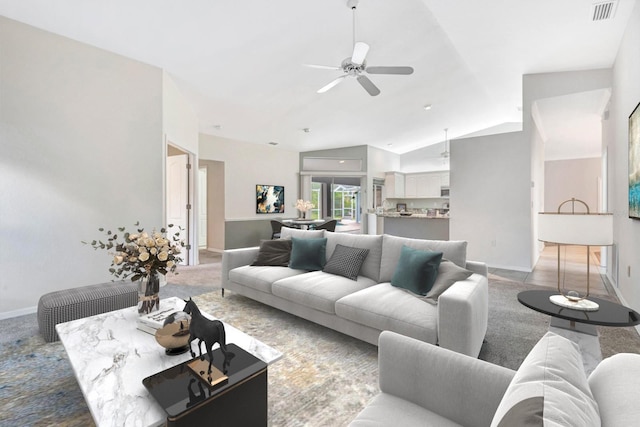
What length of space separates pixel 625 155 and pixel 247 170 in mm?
6578

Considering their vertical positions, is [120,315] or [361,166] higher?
[361,166]

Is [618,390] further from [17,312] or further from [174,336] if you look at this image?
[17,312]

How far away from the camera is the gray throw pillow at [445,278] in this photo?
2.32 metres

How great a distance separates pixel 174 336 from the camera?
1.57 m

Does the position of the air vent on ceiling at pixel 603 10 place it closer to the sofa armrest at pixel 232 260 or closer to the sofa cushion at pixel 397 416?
the sofa cushion at pixel 397 416

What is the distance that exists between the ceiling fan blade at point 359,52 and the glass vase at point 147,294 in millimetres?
2784

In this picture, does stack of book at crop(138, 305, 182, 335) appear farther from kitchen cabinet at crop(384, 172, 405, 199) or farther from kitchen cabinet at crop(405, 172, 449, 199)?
kitchen cabinet at crop(405, 172, 449, 199)

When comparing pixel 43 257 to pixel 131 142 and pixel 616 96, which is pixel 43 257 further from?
pixel 616 96

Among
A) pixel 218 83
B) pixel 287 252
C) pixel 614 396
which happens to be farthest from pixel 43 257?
pixel 614 396

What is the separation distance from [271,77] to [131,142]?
2.13m

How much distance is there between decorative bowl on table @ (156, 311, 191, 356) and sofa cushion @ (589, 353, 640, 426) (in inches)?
64.6

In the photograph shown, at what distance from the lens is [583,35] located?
3574mm

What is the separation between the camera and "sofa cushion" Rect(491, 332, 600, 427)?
0.60 metres

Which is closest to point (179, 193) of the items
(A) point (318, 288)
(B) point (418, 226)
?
(A) point (318, 288)
